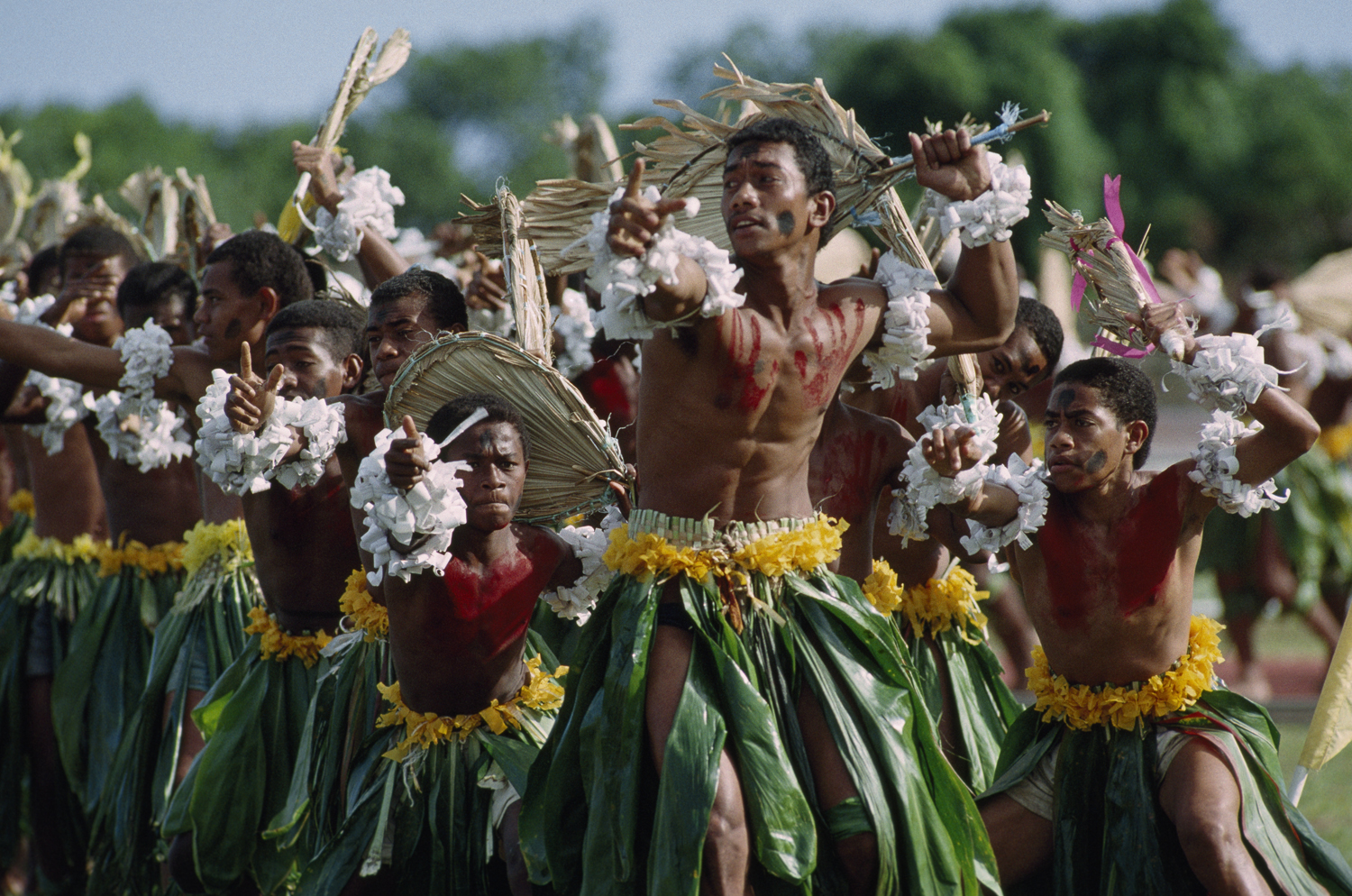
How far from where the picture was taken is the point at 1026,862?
3.94 m

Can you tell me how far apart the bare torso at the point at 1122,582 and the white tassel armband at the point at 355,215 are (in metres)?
2.46

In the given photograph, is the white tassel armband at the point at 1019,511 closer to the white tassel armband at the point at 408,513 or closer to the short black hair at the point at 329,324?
the white tassel armband at the point at 408,513

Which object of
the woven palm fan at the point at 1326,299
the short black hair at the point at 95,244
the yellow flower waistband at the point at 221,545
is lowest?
the yellow flower waistband at the point at 221,545

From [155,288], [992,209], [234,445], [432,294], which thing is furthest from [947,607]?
[155,288]

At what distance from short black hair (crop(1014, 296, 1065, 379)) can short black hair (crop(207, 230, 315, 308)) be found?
2.43 meters

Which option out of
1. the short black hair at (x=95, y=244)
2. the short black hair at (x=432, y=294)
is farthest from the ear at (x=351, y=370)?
the short black hair at (x=95, y=244)

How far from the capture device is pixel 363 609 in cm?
425

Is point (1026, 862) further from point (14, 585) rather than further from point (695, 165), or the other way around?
point (14, 585)

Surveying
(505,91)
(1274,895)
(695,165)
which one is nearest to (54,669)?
(695,165)

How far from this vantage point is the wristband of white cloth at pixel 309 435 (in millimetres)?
4012

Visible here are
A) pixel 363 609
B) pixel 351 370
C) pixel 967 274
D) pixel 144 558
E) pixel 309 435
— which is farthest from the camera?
pixel 144 558

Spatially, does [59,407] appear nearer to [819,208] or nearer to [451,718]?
[451,718]

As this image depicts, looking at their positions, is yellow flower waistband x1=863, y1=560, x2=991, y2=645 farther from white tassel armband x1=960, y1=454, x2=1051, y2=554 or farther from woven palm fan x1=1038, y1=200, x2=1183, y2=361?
woven palm fan x1=1038, y1=200, x2=1183, y2=361

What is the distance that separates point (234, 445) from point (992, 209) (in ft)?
6.55
